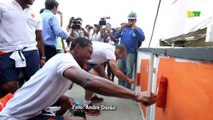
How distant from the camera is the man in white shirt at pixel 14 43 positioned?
189 cm

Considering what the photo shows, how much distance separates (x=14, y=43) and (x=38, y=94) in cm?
79

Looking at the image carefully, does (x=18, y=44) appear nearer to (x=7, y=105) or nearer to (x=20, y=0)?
Answer: (x=20, y=0)

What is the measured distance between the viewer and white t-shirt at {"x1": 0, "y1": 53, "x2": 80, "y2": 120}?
125cm

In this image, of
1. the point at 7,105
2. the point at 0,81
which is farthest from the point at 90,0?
the point at 7,105

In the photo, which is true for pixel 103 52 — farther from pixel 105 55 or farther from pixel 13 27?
pixel 13 27

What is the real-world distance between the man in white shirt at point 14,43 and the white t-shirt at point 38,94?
59 cm

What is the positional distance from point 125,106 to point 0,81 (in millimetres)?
1701

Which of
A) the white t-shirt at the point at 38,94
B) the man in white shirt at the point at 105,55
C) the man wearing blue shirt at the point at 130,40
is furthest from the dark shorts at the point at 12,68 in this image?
the man wearing blue shirt at the point at 130,40

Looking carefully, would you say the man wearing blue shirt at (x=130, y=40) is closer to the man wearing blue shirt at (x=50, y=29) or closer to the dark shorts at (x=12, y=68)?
the man wearing blue shirt at (x=50, y=29)

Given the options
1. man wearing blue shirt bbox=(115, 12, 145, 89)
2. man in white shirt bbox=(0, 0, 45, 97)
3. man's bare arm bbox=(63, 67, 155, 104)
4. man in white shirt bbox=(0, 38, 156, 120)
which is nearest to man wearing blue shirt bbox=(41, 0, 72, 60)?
Answer: man in white shirt bbox=(0, 0, 45, 97)

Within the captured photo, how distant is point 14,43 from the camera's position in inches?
76.4

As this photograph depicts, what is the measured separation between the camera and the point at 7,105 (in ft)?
4.40

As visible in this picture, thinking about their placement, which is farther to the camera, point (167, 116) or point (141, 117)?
point (141, 117)

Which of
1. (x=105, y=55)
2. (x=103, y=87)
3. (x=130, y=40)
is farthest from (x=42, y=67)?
(x=130, y=40)
